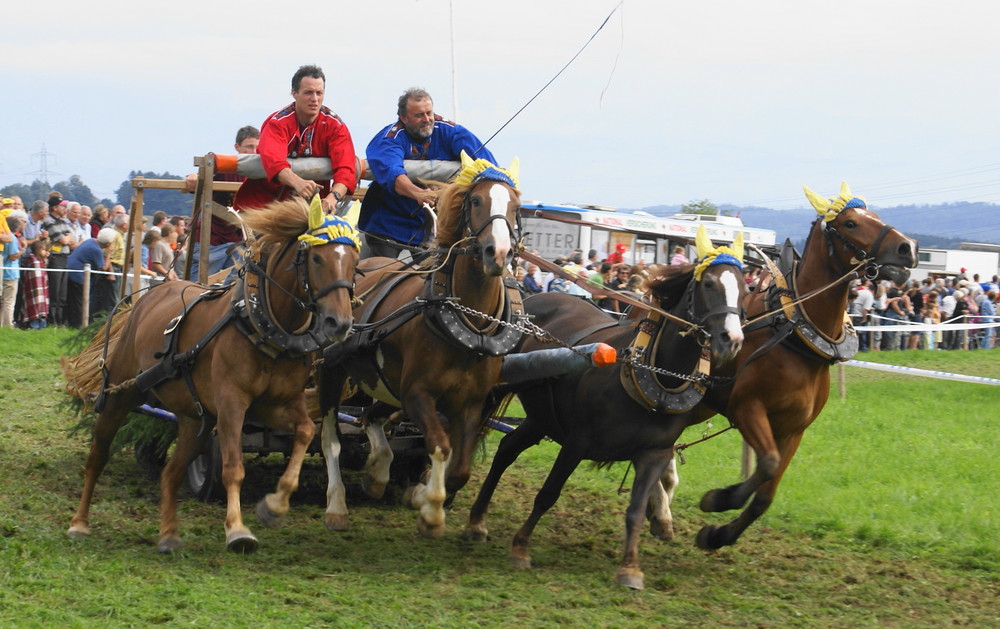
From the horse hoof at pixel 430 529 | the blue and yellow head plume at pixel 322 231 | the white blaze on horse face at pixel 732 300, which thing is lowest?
the horse hoof at pixel 430 529

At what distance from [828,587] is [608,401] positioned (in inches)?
62.6

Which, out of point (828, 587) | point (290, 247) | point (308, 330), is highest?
point (290, 247)

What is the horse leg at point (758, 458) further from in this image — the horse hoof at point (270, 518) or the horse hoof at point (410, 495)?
the horse hoof at point (270, 518)

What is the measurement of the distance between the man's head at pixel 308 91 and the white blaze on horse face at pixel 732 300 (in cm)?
305

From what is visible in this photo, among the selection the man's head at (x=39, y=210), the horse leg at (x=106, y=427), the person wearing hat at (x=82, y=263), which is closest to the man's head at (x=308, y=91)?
the horse leg at (x=106, y=427)

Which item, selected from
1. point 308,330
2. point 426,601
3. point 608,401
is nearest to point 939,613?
point 608,401

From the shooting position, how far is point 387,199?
812 centimetres

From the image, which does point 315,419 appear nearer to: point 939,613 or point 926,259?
point 939,613

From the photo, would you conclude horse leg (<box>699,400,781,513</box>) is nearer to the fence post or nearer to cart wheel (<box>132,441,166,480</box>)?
cart wheel (<box>132,441,166,480</box>)

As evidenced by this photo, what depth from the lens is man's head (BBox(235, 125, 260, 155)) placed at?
33.4 ft

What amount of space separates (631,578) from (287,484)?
1885 millimetres

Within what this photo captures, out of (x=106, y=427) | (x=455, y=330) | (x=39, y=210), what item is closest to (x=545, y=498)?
(x=455, y=330)

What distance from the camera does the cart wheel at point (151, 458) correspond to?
8.34 metres

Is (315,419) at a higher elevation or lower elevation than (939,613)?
higher
